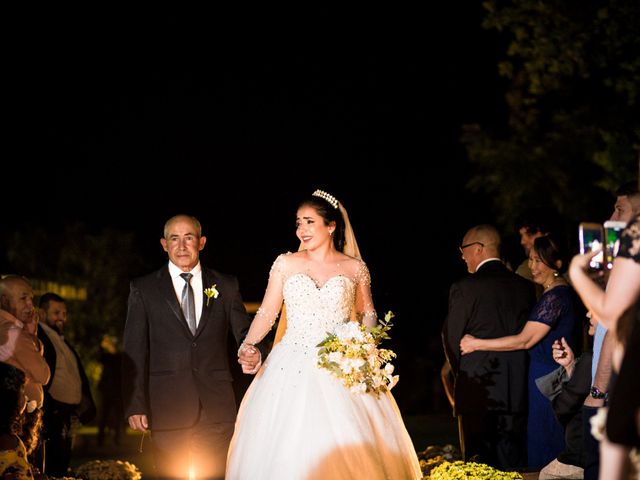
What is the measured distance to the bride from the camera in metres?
6.39

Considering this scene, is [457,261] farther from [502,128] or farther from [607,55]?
[607,55]

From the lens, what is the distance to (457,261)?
25281 millimetres

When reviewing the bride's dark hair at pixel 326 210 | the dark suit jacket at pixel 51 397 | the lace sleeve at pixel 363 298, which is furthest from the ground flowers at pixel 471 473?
the dark suit jacket at pixel 51 397

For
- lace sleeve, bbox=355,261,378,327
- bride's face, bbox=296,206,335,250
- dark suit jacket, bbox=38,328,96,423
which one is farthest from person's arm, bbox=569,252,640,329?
dark suit jacket, bbox=38,328,96,423

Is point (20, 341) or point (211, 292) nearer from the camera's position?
point (20, 341)

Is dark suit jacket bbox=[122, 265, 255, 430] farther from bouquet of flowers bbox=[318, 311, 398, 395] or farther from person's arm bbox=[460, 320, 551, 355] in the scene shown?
person's arm bbox=[460, 320, 551, 355]

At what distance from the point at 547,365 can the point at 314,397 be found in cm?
205

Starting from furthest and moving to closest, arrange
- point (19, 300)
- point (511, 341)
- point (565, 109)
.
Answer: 1. point (565, 109)
2. point (511, 341)
3. point (19, 300)

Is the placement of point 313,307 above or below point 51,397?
above

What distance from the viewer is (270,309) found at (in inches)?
283

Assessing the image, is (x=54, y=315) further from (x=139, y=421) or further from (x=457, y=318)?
(x=457, y=318)

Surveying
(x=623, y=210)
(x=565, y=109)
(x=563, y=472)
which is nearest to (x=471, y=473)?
(x=563, y=472)

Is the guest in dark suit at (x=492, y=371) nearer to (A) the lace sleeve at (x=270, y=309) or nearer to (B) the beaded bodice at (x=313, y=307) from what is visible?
(B) the beaded bodice at (x=313, y=307)

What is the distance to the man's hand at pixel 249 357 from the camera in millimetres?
7078
